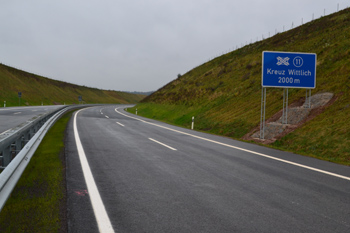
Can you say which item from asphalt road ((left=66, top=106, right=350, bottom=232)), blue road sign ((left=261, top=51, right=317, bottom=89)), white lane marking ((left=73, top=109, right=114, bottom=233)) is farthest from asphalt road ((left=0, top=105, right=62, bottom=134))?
blue road sign ((left=261, top=51, right=317, bottom=89))

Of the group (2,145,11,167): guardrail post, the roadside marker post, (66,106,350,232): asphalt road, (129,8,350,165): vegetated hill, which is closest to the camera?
(66,106,350,232): asphalt road

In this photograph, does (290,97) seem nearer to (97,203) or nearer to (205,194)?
(205,194)

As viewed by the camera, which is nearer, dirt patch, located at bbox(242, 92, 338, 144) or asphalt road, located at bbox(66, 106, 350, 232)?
asphalt road, located at bbox(66, 106, 350, 232)

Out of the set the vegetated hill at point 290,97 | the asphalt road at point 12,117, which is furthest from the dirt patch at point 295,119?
the asphalt road at point 12,117

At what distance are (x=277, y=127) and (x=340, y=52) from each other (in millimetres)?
11304

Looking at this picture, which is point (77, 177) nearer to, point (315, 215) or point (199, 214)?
point (199, 214)

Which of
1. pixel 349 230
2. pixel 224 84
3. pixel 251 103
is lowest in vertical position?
pixel 349 230

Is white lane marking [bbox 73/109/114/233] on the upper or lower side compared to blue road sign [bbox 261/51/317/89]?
lower

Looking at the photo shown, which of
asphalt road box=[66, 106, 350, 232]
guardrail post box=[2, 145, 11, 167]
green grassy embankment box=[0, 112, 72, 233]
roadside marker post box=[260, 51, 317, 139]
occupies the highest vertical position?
roadside marker post box=[260, 51, 317, 139]

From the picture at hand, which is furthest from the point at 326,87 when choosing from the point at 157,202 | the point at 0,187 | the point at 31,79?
the point at 31,79

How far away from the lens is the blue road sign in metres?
13.8

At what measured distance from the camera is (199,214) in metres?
3.79

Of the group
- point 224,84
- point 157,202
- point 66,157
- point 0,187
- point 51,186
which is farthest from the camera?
point 224,84

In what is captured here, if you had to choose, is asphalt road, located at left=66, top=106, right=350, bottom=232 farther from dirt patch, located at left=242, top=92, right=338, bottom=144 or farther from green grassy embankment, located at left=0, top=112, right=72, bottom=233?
dirt patch, located at left=242, top=92, right=338, bottom=144
